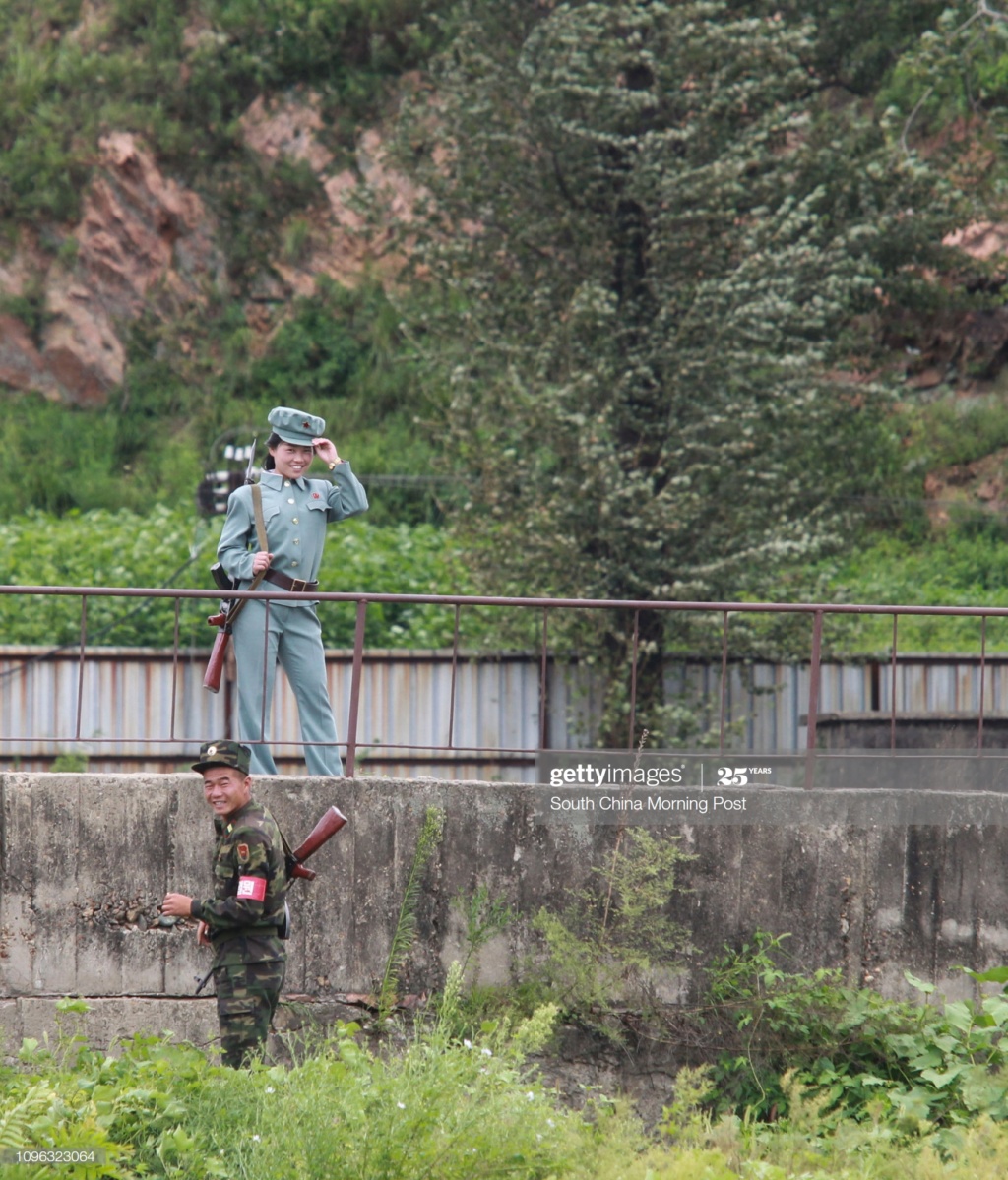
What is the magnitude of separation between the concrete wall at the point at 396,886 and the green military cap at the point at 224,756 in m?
0.99

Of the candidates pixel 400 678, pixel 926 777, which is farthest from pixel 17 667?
pixel 926 777

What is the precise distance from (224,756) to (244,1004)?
1050 millimetres

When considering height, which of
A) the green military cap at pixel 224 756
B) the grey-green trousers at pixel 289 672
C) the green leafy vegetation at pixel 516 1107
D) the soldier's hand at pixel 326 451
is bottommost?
the green leafy vegetation at pixel 516 1107

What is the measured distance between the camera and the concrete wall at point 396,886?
23.6 ft

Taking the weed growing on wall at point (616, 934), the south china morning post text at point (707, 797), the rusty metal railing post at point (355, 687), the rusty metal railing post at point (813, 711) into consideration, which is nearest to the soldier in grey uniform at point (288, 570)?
the rusty metal railing post at point (355, 687)

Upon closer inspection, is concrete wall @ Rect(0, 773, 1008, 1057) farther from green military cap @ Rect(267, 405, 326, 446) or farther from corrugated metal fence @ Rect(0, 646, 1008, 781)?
corrugated metal fence @ Rect(0, 646, 1008, 781)

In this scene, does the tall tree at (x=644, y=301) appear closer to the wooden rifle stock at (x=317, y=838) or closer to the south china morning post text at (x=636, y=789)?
the south china morning post text at (x=636, y=789)

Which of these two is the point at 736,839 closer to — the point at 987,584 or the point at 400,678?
the point at 400,678

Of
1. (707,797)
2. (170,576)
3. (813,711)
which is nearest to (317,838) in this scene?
(707,797)

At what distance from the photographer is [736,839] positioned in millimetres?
7410

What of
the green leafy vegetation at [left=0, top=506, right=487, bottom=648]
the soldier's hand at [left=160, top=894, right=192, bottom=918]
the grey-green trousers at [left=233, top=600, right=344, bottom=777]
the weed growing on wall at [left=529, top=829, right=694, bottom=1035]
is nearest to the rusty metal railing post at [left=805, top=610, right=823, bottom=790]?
the weed growing on wall at [left=529, top=829, right=694, bottom=1035]

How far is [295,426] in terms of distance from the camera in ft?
25.3

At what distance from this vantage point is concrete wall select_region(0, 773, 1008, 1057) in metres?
7.20

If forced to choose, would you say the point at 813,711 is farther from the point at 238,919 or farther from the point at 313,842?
the point at 238,919
